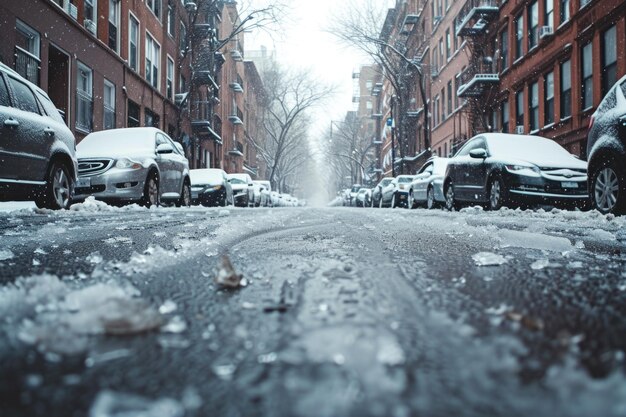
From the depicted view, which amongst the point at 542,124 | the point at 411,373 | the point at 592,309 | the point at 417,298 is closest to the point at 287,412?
→ the point at 411,373

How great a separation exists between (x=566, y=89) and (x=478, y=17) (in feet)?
31.8

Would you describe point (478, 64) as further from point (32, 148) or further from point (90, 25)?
point (32, 148)

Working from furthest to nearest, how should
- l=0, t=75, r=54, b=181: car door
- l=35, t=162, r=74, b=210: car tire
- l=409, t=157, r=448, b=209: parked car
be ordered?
1. l=409, t=157, r=448, b=209: parked car
2. l=35, t=162, r=74, b=210: car tire
3. l=0, t=75, r=54, b=181: car door

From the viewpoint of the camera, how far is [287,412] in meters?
0.93

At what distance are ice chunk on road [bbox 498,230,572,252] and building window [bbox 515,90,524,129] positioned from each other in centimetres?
2182

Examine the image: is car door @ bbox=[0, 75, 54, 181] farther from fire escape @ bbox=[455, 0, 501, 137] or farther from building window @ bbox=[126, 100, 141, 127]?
fire escape @ bbox=[455, 0, 501, 137]

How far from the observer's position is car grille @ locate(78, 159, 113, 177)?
11.3 meters

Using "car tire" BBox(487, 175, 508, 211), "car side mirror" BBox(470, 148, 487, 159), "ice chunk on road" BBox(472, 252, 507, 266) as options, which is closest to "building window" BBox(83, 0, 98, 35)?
"car side mirror" BBox(470, 148, 487, 159)

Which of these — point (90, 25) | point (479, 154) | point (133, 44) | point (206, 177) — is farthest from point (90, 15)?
point (479, 154)

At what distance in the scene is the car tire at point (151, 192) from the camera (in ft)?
39.5

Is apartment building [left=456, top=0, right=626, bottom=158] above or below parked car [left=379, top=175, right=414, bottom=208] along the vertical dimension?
above

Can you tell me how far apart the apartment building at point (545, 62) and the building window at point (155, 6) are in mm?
14772

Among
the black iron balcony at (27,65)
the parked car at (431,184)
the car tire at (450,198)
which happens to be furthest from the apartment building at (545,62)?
the black iron balcony at (27,65)

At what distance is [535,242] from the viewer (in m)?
3.93
